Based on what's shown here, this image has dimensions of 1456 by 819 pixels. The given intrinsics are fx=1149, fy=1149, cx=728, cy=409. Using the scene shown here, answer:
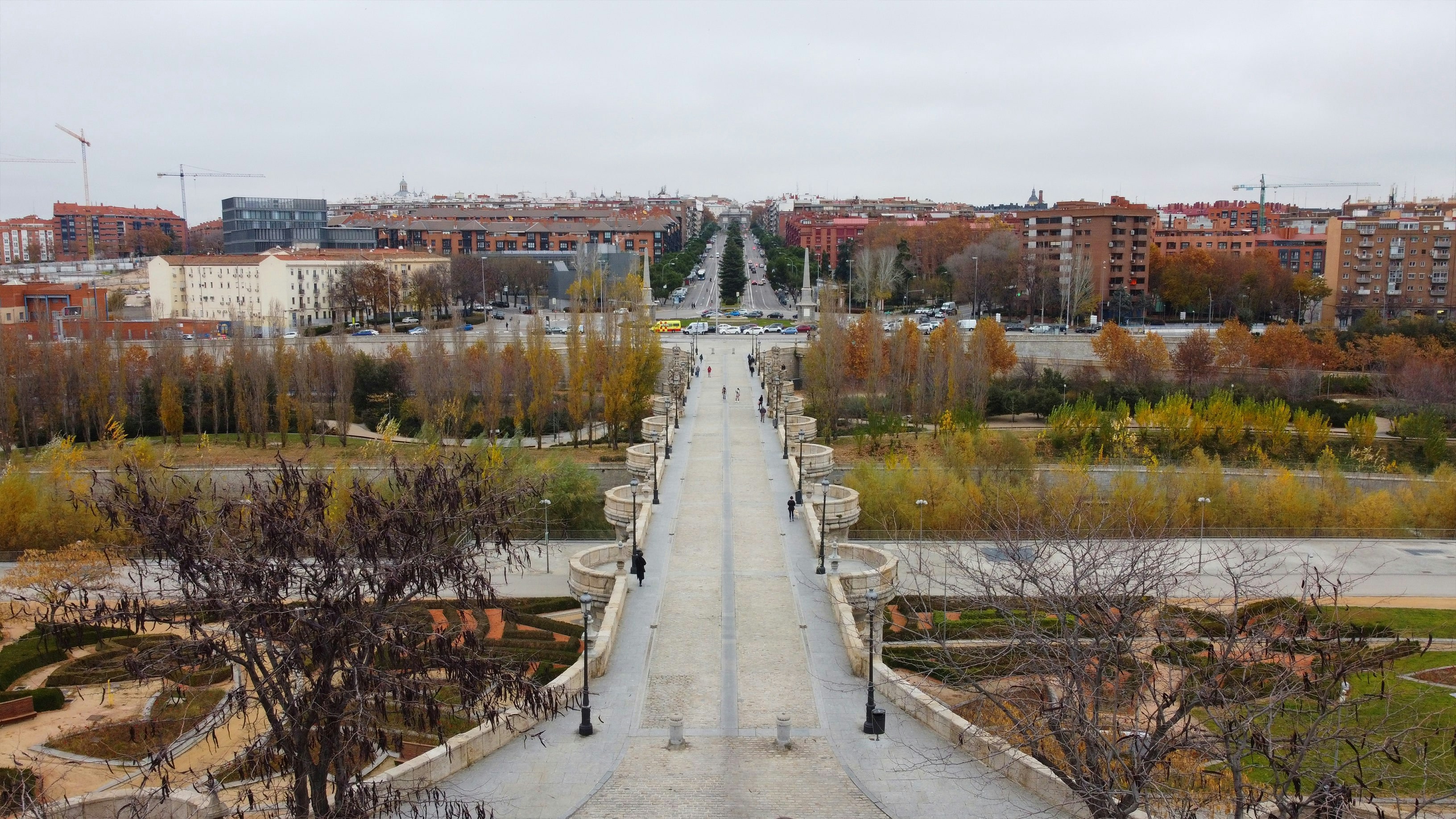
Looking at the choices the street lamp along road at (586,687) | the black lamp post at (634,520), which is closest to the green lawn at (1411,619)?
the black lamp post at (634,520)

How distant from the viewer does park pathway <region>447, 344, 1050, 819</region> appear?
14664 mm

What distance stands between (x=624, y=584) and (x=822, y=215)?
11900 centimetres

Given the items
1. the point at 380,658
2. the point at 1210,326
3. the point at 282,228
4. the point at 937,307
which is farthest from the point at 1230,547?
the point at 282,228

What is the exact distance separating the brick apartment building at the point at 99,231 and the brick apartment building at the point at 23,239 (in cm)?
193

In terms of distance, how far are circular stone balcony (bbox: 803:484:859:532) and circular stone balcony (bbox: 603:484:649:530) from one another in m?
0.10

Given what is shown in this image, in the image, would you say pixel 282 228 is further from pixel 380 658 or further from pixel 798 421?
pixel 380 658

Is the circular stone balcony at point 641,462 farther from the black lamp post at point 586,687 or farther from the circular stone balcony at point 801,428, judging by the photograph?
the black lamp post at point 586,687

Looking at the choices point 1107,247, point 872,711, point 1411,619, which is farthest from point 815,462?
point 1107,247

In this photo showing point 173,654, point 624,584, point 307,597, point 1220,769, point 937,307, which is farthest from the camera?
point 937,307

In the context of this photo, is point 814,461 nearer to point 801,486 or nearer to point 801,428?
point 801,486

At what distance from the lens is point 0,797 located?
48.5 feet

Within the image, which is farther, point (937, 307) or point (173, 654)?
point (937, 307)

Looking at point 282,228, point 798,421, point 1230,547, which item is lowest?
point 1230,547

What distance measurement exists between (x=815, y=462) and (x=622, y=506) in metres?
6.92
